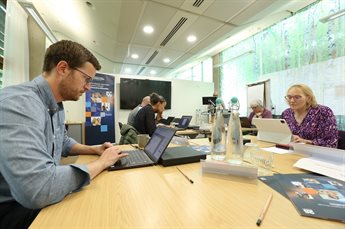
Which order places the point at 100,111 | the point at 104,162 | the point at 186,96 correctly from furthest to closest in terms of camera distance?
1. the point at 186,96
2. the point at 100,111
3. the point at 104,162

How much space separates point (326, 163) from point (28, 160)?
1.31 metres

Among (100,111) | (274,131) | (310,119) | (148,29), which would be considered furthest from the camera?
(100,111)

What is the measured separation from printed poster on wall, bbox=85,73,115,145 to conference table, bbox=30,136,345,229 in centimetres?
408

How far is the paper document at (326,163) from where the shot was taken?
32.5 inches

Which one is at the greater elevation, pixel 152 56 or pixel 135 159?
pixel 152 56

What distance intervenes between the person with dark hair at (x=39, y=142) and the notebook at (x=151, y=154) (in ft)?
0.18

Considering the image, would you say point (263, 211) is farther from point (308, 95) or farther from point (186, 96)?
point (186, 96)

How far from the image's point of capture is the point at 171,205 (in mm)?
567

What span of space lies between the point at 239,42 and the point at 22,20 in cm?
529

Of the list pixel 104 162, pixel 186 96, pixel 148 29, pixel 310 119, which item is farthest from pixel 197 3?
pixel 186 96

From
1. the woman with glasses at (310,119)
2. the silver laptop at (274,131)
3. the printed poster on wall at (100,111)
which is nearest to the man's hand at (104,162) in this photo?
the silver laptop at (274,131)

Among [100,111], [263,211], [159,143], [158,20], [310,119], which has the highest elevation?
[158,20]

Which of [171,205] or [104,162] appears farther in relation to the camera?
[104,162]

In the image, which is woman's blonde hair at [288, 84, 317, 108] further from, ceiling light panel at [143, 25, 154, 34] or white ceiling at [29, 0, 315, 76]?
ceiling light panel at [143, 25, 154, 34]
